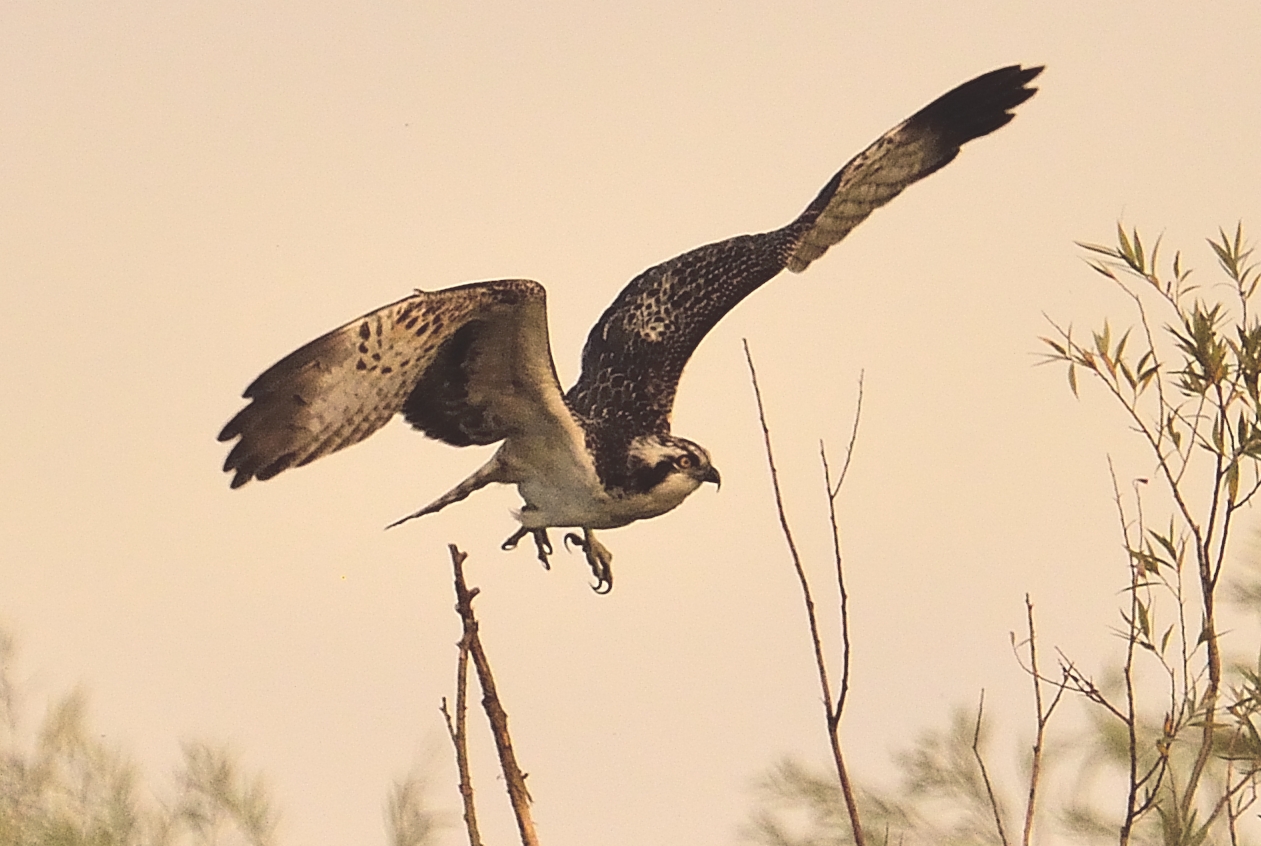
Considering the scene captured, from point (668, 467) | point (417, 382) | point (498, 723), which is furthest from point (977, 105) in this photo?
point (498, 723)

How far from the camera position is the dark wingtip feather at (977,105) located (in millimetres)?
2613

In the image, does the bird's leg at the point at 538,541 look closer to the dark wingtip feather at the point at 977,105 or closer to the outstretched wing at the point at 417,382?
the outstretched wing at the point at 417,382

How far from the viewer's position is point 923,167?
2.61 meters

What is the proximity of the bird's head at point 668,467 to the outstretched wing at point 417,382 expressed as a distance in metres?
0.10

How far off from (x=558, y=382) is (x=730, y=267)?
Answer: 57 centimetres

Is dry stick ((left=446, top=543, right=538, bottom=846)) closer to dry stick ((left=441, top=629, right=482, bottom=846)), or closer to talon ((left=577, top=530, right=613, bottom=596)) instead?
dry stick ((left=441, top=629, right=482, bottom=846))

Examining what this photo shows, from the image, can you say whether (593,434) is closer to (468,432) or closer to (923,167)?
(468,432)

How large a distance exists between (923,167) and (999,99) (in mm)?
187

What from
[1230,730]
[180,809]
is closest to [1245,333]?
[1230,730]

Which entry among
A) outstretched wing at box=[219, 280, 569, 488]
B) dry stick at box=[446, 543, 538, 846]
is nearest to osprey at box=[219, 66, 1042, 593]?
outstretched wing at box=[219, 280, 569, 488]

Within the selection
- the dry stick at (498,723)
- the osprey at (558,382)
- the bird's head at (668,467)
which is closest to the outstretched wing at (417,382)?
the osprey at (558,382)

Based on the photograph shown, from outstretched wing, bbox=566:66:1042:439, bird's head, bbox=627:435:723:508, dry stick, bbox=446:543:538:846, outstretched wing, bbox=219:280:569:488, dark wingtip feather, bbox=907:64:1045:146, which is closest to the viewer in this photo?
dry stick, bbox=446:543:538:846

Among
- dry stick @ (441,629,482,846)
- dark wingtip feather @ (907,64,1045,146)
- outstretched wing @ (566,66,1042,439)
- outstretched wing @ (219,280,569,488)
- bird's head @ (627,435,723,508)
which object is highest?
dark wingtip feather @ (907,64,1045,146)

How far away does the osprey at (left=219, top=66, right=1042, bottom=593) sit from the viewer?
1.71 meters
